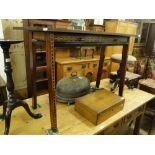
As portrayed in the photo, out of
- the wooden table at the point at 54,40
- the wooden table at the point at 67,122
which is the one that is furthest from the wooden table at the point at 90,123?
the wooden table at the point at 54,40

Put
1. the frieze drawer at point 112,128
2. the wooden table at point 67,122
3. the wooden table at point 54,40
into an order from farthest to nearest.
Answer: the frieze drawer at point 112,128
the wooden table at point 67,122
the wooden table at point 54,40

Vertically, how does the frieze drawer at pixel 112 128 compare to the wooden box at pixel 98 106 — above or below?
below

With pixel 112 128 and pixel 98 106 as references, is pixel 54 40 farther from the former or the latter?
pixel 112 128

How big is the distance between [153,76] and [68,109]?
2.36 m

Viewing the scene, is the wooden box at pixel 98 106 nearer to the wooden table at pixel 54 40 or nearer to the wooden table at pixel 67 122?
the wooden table at pixel 67 122

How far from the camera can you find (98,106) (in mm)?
1251

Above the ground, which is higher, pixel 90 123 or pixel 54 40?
pixel 54 40

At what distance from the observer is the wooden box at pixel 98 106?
121 centimetres

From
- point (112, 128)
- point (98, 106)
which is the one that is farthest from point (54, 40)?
point (112, 128)

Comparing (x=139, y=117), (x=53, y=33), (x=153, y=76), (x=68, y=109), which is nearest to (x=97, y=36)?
(x=53, y=33)

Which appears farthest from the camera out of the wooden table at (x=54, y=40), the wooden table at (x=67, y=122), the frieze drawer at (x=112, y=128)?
the frieze drawer at (x=112, y=128)

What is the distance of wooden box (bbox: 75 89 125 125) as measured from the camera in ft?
3.95

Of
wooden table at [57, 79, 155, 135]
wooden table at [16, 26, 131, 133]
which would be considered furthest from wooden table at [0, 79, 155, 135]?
wooden table at [16, 26, 131, 133]

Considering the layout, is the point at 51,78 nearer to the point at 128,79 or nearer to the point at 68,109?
the point at 68,109
